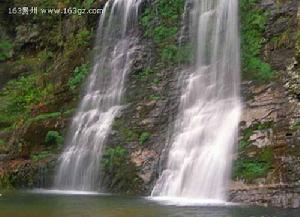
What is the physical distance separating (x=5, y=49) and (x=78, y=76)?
8034mm

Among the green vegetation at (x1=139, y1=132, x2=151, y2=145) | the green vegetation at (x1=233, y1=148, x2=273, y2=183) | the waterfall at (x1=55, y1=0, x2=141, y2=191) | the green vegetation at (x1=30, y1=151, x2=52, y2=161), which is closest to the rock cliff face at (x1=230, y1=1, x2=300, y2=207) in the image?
the green vegetation at (x1=233, y1=148, x2=273, y2=183)

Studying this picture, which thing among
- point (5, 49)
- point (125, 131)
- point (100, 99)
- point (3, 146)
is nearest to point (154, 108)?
point (125, 131)

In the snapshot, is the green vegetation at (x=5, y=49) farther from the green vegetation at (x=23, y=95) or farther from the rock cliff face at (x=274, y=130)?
the rock cliff face at (x=274, y=130)

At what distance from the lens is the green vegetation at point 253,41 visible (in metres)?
16.2

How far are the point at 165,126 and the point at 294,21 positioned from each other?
205 inches

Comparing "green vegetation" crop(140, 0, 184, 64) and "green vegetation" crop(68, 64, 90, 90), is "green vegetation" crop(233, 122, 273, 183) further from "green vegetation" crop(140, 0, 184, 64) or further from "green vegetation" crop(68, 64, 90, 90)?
"green vegetation" crop(68, 64, 90, 90)

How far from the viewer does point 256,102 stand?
1529 cm

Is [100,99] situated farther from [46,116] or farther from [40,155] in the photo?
[40,155]

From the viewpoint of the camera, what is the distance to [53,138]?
19391 mm

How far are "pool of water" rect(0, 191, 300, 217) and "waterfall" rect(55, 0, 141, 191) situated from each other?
10.1 ft

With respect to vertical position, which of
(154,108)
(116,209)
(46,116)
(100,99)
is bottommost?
(116,209)

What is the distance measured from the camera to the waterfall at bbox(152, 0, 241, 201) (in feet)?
47.5

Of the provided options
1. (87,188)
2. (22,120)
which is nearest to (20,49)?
(22,120)

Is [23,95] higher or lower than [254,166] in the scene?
higher
